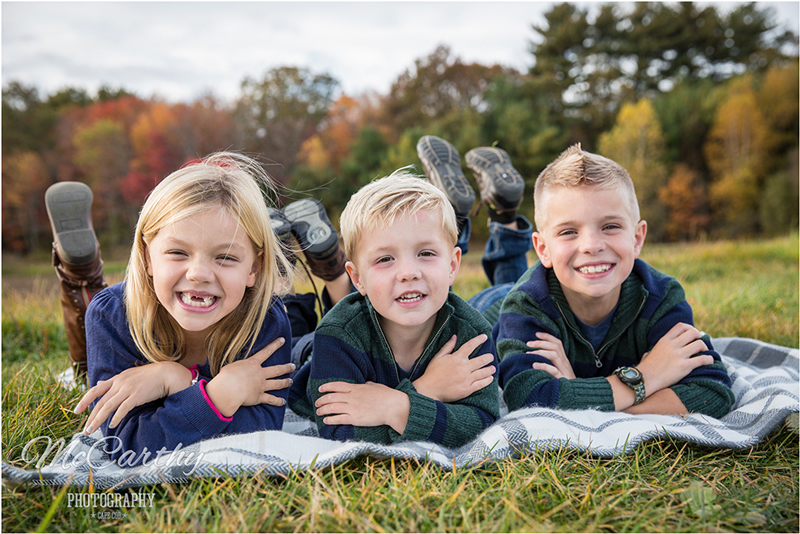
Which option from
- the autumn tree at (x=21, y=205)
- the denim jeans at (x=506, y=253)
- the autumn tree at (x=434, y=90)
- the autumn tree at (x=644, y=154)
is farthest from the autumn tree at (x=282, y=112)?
the denim jeans at (x=506, y=253)

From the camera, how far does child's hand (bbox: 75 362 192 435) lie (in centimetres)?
168

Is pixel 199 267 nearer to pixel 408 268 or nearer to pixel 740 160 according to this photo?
pixel 408 268

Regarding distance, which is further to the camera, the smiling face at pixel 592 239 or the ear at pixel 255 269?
the smiling face at pixel 592 239

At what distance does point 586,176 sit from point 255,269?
137cm

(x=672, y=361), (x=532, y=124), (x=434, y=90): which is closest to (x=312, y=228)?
(x=672, y=361)

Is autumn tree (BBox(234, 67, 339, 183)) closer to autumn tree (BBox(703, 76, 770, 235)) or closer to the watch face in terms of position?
autumn tree (BBox(703, 76, 770, 235))

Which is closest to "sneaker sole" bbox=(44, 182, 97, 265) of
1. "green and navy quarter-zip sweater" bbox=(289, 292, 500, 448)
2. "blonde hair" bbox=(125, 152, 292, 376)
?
"blonde hair" bbox=(125, 152, 292, 376)

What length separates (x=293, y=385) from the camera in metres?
2.22

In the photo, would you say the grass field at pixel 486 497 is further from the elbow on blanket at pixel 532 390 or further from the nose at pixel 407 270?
the nose at pixel 407 270

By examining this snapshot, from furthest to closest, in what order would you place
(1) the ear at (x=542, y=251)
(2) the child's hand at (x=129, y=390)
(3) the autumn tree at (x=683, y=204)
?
(3) the autumn tree at (x=683, y=204) < (1) the ear at (x=542, y=251) < (2) the child's hand at (x=129, y=390)

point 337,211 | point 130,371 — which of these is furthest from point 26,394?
point 337,211

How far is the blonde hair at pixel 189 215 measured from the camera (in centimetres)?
179

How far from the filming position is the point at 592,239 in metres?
2.05

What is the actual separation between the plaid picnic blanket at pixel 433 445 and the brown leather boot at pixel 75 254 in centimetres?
91
